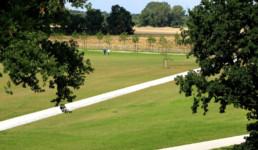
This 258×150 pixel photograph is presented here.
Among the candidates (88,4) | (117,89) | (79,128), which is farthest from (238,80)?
(117,89)

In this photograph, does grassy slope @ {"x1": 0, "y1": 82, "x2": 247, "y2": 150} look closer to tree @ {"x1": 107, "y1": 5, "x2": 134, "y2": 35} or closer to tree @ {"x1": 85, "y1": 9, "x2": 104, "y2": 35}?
tree @ {"x1": 85, "y1": 9, "x2": 104, "y2": 35}

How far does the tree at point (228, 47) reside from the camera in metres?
13.3

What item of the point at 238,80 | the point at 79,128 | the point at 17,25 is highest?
the point at 17,25

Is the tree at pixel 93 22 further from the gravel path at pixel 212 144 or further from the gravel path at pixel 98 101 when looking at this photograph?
the gravel path at pixel 212 144

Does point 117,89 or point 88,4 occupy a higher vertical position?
point 88,4

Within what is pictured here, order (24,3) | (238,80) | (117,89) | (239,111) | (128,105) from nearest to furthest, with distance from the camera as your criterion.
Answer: (238,80), (24,3), (239,111), (128,105), (117,89)

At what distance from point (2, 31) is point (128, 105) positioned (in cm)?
1738

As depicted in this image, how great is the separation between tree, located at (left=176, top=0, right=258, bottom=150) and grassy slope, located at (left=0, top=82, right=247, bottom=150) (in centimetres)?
602

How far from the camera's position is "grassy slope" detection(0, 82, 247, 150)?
20016 mm

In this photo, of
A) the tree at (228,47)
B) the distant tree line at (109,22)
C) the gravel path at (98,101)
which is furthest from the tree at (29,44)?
the distant tree line at (109,22)

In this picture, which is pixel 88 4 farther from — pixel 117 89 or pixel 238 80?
pixel 117 89

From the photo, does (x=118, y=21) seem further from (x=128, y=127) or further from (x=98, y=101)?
(x=128, y=127)

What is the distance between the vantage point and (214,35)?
13820 millimetres

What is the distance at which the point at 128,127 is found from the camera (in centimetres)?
2352
